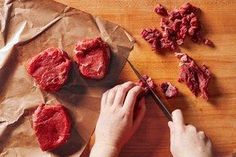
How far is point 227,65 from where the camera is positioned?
5.11 feet

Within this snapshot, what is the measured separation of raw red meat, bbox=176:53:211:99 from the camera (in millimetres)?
1525

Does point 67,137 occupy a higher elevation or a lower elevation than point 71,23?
lower

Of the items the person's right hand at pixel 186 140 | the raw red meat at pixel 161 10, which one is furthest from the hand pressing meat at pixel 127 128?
the raw red meat at pixel 161 10

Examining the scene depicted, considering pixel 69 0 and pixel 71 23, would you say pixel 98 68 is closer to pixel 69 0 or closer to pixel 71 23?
pixel 71 23

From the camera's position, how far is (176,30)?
159 centimetres

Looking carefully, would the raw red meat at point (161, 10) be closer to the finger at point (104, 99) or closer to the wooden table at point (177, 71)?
the wooden table at point (177, 71)

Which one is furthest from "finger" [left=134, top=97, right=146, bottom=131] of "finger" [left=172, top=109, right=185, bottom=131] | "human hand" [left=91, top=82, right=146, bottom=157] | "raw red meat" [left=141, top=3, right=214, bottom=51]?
"raw red meat" [left=141, top=3, right=214, bottom=51]

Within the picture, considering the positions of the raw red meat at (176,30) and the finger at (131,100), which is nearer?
the finger at (131,100)

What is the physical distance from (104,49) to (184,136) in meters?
0.38

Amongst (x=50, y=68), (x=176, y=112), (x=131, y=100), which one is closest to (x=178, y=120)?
(x=176, y=112)

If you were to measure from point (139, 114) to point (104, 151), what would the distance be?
171 mm

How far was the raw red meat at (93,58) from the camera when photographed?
1480 millimetres

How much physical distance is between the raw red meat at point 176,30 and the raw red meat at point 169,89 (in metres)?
0.13

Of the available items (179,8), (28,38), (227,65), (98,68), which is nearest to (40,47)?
(28,38)
